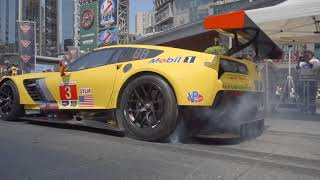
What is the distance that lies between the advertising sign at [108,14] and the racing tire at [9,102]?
1042 inches

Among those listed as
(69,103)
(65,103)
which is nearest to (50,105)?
(65,103)

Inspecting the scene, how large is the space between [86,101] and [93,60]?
67 centimetres

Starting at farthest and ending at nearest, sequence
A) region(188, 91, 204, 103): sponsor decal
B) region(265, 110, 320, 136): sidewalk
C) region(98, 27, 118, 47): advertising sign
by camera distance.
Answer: region(98, 27, 118, 47): advertising sign < region(265, 110, 320, 136): sidewalk < region(188, 91, 204, 103): sponsor decal

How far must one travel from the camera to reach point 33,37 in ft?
73.6

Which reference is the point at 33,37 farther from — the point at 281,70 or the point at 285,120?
the point at 285,120

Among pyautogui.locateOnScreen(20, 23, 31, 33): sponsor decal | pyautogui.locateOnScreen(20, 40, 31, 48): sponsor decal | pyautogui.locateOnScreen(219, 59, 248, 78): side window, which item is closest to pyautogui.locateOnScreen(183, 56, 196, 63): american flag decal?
pyautogui.locateOnScreen(219, 59, 248, 78): side window

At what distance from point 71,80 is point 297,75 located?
593cm

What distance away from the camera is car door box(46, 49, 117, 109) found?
6.62 meters

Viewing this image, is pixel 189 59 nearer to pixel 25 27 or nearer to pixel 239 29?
pixel 239 29

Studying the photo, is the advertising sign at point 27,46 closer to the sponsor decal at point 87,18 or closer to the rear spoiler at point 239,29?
the sponsor decal at point 87,18

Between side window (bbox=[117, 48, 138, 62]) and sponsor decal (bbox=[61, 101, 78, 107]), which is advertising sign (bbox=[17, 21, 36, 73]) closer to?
sponsor decal (bbox=[61, 101, 78, 107])

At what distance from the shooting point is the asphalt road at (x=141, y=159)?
436 cm

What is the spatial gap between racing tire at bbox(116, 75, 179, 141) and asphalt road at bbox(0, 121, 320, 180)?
0.17m

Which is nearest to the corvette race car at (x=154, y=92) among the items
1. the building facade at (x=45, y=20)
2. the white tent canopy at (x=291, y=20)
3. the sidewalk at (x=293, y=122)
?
the sidewalk at (x=293, y=122)
